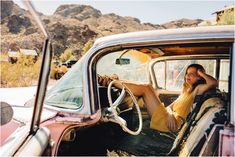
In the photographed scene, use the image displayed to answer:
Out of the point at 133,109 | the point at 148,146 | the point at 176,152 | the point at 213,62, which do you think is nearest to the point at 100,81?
the point at 133,109

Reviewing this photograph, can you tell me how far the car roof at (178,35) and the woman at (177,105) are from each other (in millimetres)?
1030

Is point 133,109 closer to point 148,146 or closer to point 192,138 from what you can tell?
point 148,146

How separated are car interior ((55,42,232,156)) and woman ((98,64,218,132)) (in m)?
0.10

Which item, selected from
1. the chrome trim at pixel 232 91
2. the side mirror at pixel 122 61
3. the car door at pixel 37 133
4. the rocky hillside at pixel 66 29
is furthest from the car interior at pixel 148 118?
the rocky hillside at pixel 66 29

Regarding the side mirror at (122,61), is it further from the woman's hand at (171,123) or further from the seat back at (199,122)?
the seat back at (199,122)

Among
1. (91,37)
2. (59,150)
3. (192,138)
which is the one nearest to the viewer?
(59,150)

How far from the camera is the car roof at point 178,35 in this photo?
213 cm

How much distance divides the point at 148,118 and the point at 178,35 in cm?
166

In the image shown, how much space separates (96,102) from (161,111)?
114cm

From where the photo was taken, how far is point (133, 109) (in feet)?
12.3

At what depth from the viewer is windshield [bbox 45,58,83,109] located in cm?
252

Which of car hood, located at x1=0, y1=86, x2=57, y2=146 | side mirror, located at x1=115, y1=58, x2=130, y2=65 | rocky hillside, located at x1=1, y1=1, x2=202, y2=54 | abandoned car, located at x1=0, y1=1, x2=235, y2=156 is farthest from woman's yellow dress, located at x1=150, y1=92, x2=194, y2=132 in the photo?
rocky hillside, located at x1=1, y1=1, x2=202, y2=54

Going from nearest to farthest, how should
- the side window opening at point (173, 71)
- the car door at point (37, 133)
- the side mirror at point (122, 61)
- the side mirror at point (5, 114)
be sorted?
the car door at point (37, 133)
the side mirror at point (5, 114)
the side mirror at point (122, 61)
the side window opening at point (173, 71)

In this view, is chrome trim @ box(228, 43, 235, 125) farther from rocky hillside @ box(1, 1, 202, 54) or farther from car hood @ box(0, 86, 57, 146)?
rocky hillside @ box(1, 1, 202, 54)
